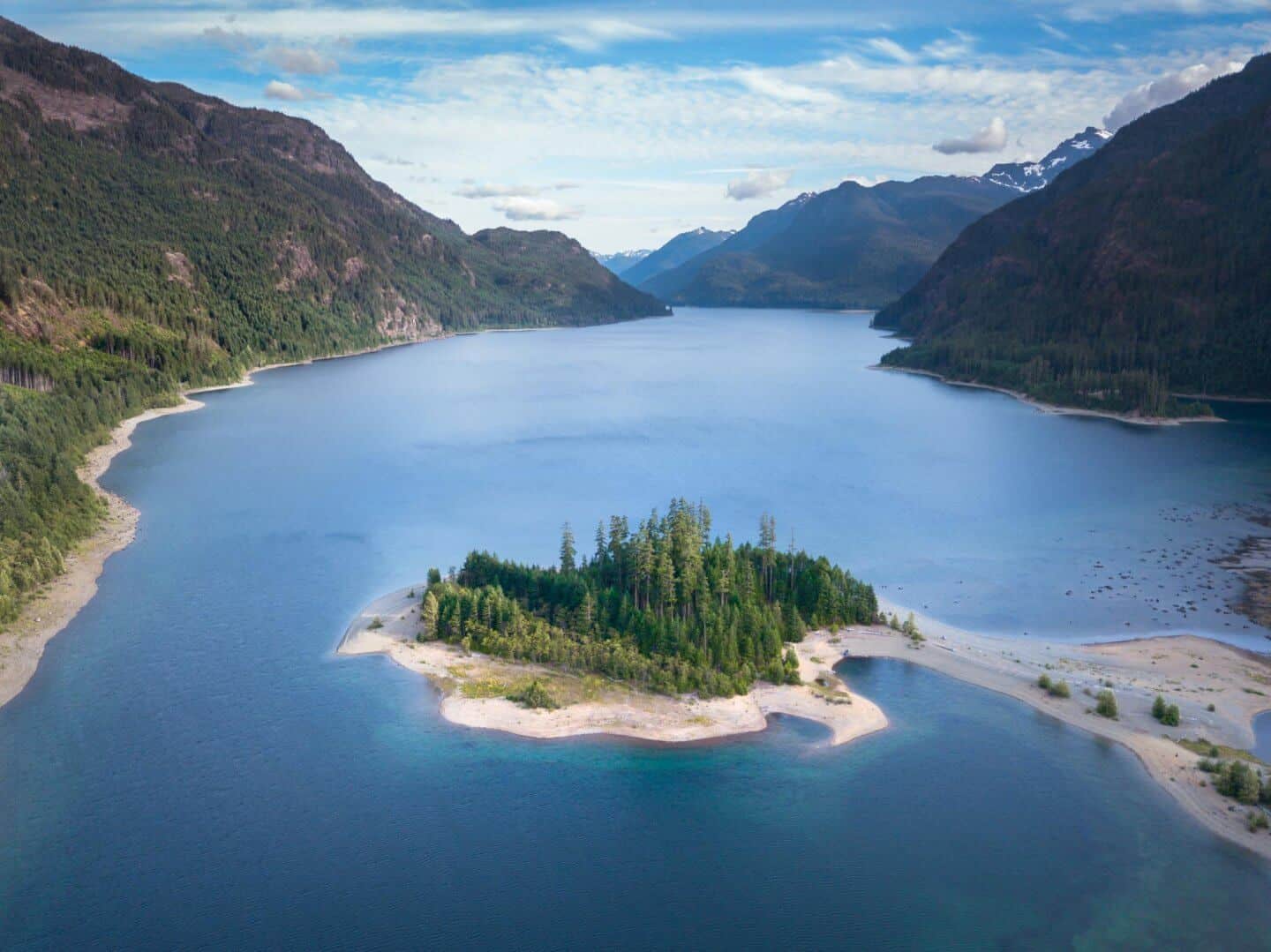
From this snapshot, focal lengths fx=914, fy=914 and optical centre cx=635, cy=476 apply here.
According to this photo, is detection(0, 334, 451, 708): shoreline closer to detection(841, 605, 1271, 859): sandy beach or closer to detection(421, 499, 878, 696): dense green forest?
detection(421, 499, 878, 696): dense green forest

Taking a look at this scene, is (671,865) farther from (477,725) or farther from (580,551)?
(580,551)

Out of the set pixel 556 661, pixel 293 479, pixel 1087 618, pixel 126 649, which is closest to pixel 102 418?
pixel 293 479

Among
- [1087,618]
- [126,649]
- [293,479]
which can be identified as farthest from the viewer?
[293,479]

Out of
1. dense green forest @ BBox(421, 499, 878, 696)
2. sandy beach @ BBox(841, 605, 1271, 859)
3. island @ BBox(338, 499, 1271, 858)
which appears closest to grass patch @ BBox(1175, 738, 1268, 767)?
island @ BBox(338, 499, 1271, 858)

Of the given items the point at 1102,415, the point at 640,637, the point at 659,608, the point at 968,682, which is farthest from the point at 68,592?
the point at 1102,415

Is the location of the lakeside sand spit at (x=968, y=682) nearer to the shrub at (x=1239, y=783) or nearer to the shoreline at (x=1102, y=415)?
the shrub at (x=1239, y=783)

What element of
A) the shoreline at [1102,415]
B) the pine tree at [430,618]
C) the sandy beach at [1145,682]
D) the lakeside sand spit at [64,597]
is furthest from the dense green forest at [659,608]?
the shoreline at [1102,415]

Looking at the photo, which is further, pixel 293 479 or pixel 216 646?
pixel 293 479

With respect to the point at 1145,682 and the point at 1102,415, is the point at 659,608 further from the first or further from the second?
the point at 1102,415
